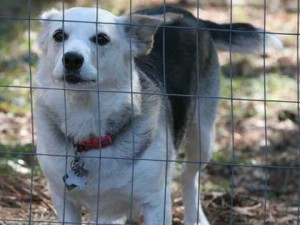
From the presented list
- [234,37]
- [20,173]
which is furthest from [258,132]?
[20,173]

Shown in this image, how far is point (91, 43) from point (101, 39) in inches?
4.0

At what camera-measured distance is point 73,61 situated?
4395mm

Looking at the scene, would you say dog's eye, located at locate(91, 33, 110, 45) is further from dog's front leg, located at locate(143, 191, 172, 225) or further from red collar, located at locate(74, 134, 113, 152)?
dog's front leg, located at locate(143, 191, 172, 225)

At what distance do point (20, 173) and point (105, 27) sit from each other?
192cm

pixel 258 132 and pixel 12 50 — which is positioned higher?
pixel 12 50

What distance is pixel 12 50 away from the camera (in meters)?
9.80

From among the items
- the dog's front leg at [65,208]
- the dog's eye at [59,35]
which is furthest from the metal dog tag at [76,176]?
the dog's eye at [59,35]

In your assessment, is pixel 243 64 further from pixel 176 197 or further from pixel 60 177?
pixel 60 177

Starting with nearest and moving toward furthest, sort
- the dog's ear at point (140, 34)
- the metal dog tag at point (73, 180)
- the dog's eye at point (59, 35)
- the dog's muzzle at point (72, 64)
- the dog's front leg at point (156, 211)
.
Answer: the dog's muzzle at point (72, 64) < the metal dog tag at point (73, 180) < the dog's eye at point (59, 35) < the dog's front leg at point (156, 211) < the dog's ear at point (140, 34)

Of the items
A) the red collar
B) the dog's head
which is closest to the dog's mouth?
the dog's head

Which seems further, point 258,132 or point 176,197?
point 258,132

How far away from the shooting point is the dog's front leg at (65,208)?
4809mm

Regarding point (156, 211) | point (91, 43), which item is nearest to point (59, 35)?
point (91, 43)

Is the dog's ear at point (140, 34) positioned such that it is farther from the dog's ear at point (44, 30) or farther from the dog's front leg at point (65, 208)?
the dog's front leg at point (65, 208)
